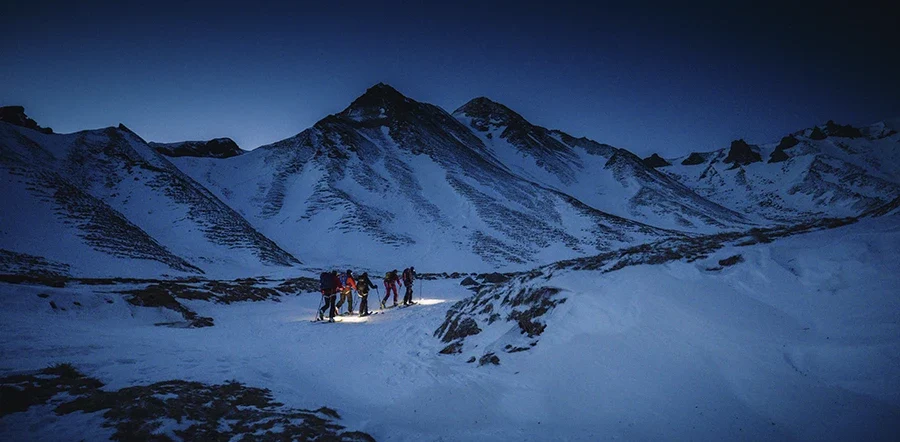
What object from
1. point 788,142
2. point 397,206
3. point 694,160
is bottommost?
point 397,206

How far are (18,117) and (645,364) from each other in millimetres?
101723

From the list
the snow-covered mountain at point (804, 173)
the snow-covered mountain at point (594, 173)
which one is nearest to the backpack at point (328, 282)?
the snow-covered mountain at point (594, 173)

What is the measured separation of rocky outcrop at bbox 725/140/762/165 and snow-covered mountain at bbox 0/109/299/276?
7308 inches

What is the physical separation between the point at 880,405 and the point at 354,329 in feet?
41.4

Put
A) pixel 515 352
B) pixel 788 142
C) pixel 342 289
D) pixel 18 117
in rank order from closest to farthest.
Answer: pixel 515 352 < pixel 342 289 < pixel 18 117 < pixel 788 142

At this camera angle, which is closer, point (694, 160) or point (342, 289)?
point (342, 289)

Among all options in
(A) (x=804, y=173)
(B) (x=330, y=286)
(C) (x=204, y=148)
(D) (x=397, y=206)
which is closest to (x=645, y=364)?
(B) (x=330, y=286)

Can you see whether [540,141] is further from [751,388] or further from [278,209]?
[751,388]

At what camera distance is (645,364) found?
5613mm

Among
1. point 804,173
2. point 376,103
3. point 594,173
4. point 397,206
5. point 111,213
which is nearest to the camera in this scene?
point 111,213

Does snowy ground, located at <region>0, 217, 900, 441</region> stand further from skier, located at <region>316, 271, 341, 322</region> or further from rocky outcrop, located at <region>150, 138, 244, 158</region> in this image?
rocky outcrop, located at <region>150, 138, 244, 158</region>

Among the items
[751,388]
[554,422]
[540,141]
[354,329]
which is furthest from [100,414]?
[540,141]

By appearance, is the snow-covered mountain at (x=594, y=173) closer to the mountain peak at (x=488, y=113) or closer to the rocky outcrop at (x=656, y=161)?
the mountain peak at (x=488, y=113)

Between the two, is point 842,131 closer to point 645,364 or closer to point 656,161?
point 656,161
